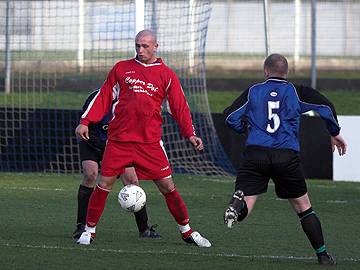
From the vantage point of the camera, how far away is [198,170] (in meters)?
17.6

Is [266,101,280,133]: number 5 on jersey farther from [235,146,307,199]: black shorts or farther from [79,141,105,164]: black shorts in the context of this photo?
[79,141,105,164]: black shorts

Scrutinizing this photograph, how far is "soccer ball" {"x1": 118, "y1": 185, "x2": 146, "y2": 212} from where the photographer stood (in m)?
9.70

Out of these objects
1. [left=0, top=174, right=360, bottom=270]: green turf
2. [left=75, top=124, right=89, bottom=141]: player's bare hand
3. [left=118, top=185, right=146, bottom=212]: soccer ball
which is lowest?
[left=0, top=174, right=360, bottom=270]: green turf

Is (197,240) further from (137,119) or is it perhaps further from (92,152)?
(92,152)

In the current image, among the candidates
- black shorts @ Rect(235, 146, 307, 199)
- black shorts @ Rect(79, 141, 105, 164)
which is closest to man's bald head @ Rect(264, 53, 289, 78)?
black shorts @ Rect(235, 146, 307, 199)

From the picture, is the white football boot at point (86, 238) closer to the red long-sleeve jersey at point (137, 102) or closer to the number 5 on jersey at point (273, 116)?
the red long-sleeve jersey at point (137, 102)

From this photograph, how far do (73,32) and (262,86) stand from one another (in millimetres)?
11894

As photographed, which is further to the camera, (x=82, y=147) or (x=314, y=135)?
(x=314, y=135)

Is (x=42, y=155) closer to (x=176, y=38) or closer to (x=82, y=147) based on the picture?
(x=176, y=38)

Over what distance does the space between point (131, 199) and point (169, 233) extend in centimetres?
121

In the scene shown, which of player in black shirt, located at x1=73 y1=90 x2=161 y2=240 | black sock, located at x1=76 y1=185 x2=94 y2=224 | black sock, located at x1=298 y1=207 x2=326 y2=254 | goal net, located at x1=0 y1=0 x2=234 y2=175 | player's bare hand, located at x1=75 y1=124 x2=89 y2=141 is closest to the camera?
black sock, located at x1=298 y1=207 x2=326 y2=254

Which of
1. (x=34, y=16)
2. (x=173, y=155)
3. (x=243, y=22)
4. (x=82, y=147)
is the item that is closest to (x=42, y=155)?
(x=173, y=155)

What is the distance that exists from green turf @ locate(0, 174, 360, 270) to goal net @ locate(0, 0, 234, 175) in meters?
1.42

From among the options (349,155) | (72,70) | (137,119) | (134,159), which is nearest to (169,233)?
(134,159)
